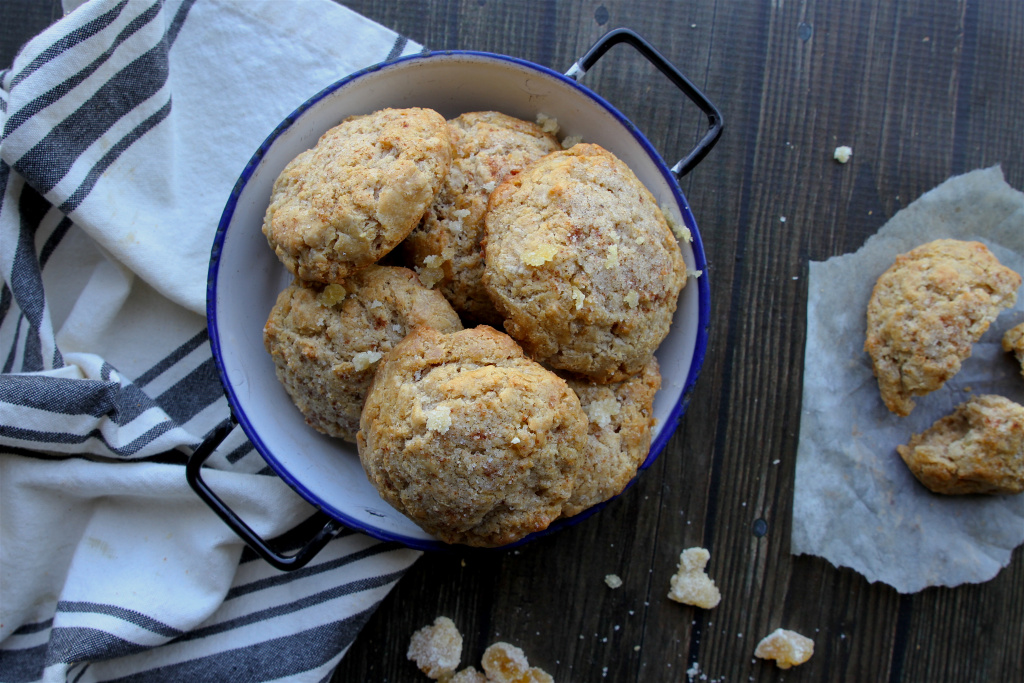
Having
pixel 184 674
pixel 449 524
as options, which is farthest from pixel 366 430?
pixel 184 674

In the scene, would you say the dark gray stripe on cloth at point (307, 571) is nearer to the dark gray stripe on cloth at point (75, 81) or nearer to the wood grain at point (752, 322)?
the wood grain at point (752, 322)

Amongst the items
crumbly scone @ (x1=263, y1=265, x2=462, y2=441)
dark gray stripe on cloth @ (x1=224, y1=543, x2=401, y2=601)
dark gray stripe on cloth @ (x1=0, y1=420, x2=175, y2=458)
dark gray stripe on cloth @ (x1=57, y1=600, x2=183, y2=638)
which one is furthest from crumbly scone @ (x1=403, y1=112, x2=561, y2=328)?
dark gray stripe on cloth @ (x1=57, y1=600, x2=183, y2=638)

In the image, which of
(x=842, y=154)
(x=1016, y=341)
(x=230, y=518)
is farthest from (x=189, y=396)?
(x=1016, y=341)

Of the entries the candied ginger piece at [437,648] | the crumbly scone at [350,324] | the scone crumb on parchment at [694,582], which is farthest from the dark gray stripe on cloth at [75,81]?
the scone crumb on parchment at [694,582]

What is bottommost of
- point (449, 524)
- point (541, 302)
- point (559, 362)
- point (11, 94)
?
point (449, 524)

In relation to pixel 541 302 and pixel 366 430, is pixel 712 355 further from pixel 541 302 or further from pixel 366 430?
pixel 366 430

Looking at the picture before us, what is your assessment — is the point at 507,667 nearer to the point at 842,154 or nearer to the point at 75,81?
the point at 842,154
